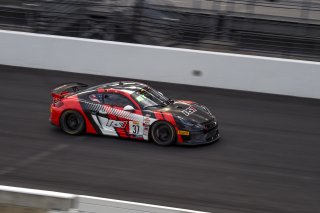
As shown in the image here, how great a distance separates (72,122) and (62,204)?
5482 mm

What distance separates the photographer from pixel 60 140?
1314 cm

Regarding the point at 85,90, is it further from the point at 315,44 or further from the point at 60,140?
the point at 315,44

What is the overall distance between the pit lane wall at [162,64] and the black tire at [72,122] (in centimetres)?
520

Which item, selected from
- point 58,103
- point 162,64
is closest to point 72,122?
point 58,103

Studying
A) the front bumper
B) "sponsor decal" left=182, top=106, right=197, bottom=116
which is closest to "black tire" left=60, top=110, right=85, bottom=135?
"sponsor decal" left=182, top=106, right=197, bottom=116

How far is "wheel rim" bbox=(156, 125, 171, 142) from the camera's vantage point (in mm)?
12680

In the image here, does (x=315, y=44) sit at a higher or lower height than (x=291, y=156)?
higher

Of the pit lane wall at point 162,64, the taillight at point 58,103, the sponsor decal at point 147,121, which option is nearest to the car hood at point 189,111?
the sponsor decal at point 147,121

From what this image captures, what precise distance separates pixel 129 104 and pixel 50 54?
6866 millimetres

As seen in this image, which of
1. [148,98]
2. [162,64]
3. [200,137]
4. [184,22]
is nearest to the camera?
[200,137]

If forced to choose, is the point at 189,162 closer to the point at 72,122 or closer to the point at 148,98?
the point at 148,98

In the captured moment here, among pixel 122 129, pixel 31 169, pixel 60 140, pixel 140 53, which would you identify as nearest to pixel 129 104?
pixel 122 129

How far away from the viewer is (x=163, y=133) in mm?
12742

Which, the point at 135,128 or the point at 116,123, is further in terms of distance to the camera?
the point at 116,123
